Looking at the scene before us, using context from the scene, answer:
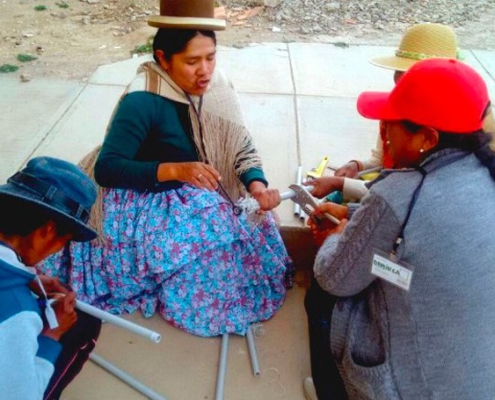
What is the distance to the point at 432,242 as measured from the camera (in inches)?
50.7

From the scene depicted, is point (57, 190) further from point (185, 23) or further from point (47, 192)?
point (185, 23)

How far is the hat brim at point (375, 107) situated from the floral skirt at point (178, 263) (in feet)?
2.54

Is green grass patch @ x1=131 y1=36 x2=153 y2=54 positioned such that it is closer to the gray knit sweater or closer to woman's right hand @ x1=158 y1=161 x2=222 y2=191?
woman's right hand @ x1=158 y1=161 x2=222 y2=191

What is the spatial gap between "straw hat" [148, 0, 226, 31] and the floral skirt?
2.22ft

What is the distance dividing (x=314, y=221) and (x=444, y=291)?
77 centimetres

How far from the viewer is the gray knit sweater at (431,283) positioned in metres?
1.29

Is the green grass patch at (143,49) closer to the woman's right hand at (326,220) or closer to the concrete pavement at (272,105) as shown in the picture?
the concrete pavement at (272,105)

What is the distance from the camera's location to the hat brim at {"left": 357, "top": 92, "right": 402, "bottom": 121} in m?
1.41

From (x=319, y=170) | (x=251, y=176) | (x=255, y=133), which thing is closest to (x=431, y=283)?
(x=251, y=176)

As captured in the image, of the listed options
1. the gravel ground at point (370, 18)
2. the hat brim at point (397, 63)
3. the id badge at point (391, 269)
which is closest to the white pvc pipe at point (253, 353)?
the id badge at point (391, 269)

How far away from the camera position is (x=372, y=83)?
446 cm

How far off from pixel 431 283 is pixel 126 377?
4.23 ft

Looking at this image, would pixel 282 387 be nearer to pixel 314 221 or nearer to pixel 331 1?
pixel 314 221

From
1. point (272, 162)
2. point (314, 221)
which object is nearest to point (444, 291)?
point (314, 221)
